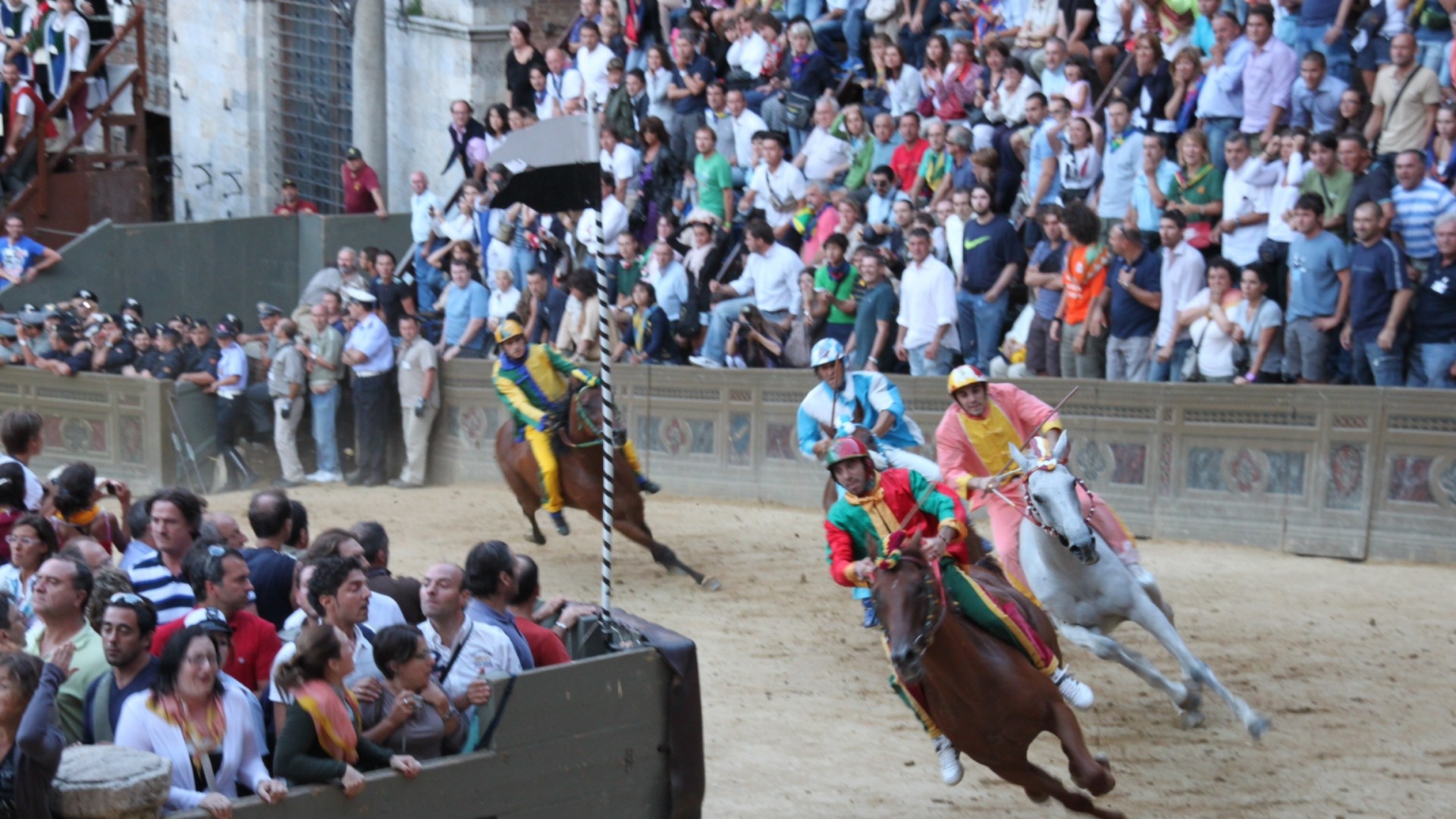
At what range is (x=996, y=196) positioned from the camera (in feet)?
50.5

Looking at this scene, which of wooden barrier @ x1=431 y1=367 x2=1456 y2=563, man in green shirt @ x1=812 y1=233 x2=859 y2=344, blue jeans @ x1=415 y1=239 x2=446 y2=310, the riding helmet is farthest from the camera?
blue jeans @ x1=415 y1=239 x2=446 y2=310

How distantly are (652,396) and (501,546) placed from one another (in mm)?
9520

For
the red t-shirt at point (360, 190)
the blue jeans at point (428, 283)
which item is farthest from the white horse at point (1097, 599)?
the red t-shirt at point (360, 190)

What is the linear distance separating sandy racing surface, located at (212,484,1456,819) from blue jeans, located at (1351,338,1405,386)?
5.12 ft

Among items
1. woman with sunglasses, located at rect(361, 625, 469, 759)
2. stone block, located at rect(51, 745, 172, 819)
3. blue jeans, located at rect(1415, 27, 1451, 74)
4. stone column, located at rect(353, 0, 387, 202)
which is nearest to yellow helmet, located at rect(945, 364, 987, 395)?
woman with sunglasses, located at rect(361, 625, 469, 759)

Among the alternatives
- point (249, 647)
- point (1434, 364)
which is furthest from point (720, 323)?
point (249, 647)

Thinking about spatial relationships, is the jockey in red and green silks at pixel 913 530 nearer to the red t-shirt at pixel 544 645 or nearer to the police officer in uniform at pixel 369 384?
the red t-shirt at pixel 544 645

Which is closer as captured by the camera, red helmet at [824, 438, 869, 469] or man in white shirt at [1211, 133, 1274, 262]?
red helmet at [824, 438, 869, 469]

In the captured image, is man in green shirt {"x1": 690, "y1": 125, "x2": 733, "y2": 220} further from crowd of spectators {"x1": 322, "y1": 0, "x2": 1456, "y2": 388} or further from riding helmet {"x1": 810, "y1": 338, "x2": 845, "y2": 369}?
riding helmet {"x1": 810, "y1": 338, "x2": 845, "y2": 369}

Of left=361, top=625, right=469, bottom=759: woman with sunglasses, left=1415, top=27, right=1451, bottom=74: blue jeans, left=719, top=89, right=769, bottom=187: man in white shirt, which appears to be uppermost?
left=1415, top=27, right=1451, bottom=74: blue jeans

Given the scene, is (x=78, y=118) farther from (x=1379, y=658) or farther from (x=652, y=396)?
(x=1379, y=658)

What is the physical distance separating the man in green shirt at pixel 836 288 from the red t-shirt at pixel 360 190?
30.8 ft

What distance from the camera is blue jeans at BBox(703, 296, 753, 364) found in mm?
16188

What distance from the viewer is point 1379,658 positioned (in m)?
10.1
